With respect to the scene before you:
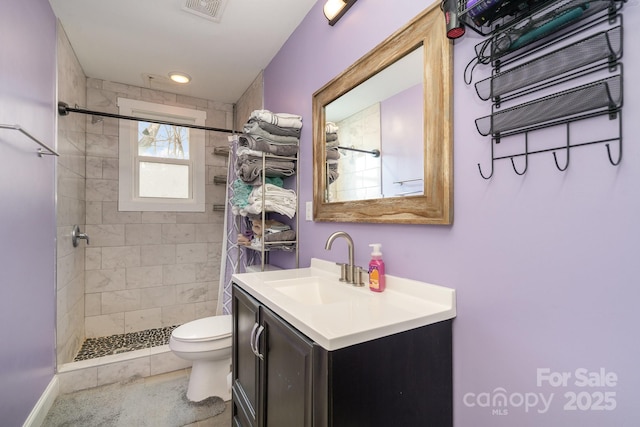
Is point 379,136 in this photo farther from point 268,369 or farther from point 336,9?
point 268,369

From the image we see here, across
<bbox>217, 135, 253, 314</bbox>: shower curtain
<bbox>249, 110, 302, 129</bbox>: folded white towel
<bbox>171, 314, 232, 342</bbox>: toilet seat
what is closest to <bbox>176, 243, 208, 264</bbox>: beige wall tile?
<bbox>217, 135, 253, 314</bbox>: shower curtain

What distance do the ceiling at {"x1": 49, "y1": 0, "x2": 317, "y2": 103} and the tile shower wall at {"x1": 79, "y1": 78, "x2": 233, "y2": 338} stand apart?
461 mm

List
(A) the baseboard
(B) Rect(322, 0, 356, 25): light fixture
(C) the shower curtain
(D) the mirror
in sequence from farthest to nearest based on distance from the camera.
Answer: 1. (C) the shower curtain
2. (A) the baseboard
3. (B) Rect(322, 0, 356, 25): light fixture
4. (D) the mirror

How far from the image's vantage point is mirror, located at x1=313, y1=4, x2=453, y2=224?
981mm

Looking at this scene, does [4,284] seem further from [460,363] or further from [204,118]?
[204,118]

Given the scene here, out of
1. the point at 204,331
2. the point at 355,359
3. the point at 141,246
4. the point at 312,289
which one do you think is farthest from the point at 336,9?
the point at 141,246

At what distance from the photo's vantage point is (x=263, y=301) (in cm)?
109

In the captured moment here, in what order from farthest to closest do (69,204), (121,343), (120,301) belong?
1. (120,301)
2. (121,343)
3. (69,204)

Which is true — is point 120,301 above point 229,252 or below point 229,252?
below

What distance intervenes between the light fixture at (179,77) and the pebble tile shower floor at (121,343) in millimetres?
2345

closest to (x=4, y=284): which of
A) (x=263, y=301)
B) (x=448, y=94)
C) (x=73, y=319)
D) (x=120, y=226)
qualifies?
(x=263, y=301)

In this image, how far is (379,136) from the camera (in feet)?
4.17

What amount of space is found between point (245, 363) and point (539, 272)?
3.79 feet

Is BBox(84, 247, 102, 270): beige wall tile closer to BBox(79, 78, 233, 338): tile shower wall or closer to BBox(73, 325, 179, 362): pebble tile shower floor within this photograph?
BBox(79, 78, 233, 338): tile shower wall
